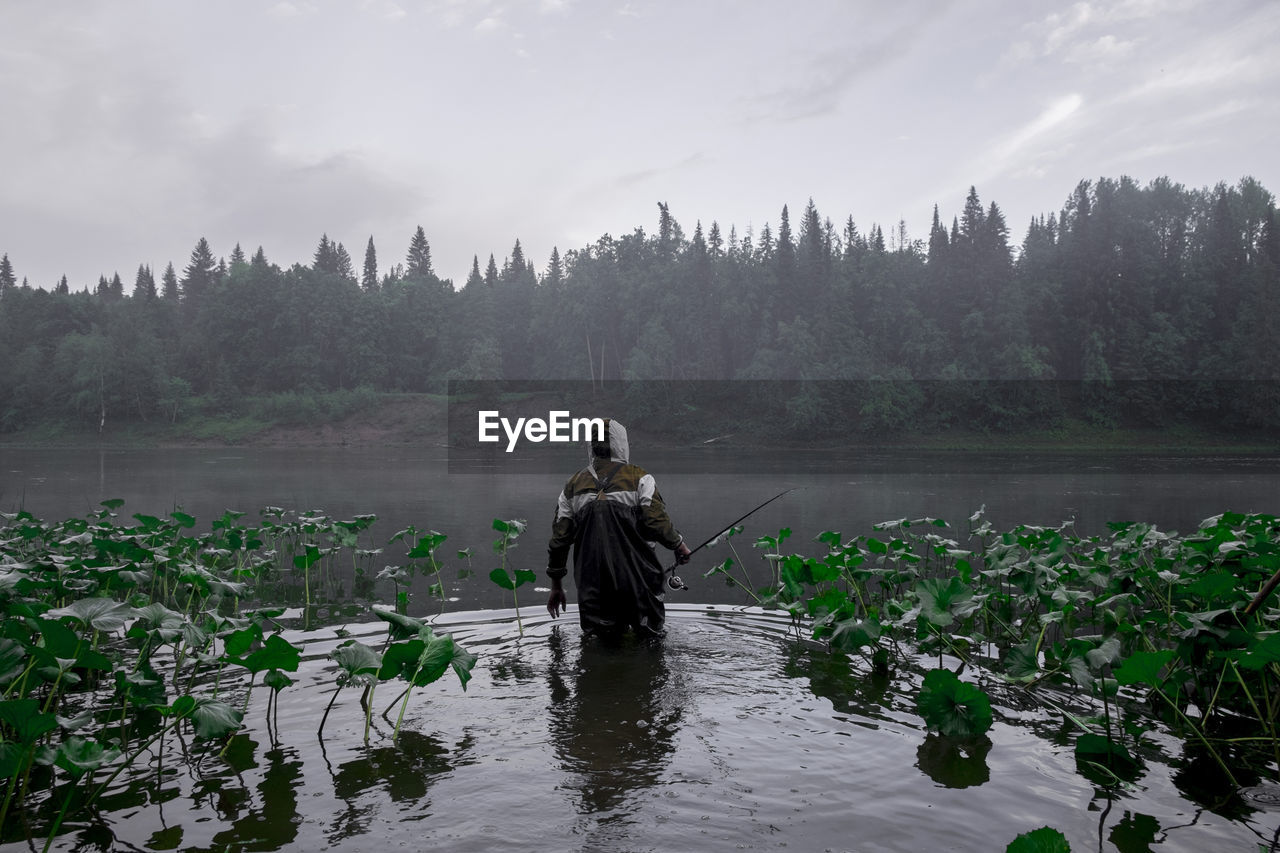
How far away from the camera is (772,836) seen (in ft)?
11.3

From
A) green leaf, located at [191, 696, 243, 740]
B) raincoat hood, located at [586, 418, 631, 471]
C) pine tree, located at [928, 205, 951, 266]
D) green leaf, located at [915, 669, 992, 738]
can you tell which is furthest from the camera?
pine tree, located at [928, 205, 951, 266]

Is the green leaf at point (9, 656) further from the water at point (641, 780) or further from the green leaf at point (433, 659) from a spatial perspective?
the green leaf at point (433, 659)

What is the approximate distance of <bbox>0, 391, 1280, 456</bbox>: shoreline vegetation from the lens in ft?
169

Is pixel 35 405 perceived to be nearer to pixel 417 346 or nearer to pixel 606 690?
pixel 417 346

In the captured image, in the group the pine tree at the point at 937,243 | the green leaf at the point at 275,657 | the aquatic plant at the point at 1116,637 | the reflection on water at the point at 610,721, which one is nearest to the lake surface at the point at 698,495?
the reflection on water at the point at 610,721

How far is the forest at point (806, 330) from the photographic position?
56.2 m

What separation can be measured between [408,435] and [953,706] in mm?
58984

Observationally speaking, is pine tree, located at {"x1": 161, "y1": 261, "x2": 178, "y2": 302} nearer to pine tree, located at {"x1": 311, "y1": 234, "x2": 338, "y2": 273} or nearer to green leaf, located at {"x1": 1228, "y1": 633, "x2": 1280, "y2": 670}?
pine tree, located at {"x1": 311, "y1": 234, "x2": 338, "y2": 273}

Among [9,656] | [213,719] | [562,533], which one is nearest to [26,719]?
[9,656]

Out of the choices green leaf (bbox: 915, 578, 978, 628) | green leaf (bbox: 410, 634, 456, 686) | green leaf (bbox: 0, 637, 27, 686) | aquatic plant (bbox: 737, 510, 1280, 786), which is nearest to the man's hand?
aquatic plant (bbox: 737, 510, 1280, 786)

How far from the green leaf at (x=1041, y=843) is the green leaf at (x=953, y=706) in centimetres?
197

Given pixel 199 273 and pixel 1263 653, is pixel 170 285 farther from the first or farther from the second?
pixel 1263 653

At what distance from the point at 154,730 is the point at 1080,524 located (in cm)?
1538

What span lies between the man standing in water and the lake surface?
8.38ft
